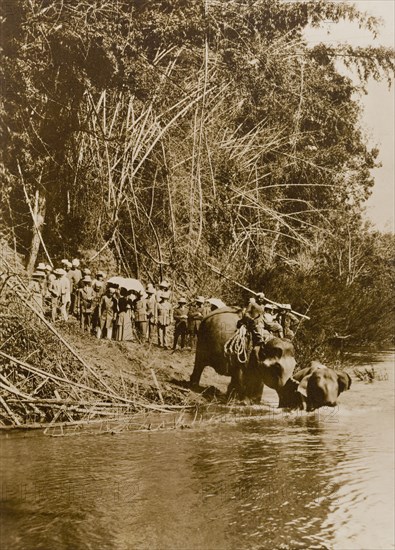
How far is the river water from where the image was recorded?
325 cm

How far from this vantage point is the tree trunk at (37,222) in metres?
4.47

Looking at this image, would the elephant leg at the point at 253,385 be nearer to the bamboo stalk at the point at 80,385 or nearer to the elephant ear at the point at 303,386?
the elephant ear at the point at 303,386

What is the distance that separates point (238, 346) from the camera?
14.7 feet

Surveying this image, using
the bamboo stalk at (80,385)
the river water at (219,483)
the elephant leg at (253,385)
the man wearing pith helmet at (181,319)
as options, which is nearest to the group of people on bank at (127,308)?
the man wearing pith helmet at (181,319)

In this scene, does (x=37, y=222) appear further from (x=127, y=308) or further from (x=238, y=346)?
(x=238, y=346)

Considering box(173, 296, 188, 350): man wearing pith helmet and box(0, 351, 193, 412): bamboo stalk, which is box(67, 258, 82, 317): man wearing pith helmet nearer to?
box(0, 351, 193, 412): bamboo stalk

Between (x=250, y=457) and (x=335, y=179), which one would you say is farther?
(x=335, y=179)

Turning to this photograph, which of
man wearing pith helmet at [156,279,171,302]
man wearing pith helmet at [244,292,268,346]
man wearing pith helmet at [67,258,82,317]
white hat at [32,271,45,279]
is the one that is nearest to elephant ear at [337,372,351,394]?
man wearing pith helmet at [244,292,268,346]

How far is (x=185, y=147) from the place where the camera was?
179 inches

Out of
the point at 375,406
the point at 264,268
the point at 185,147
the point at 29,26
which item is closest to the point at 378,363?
the point at 375,406

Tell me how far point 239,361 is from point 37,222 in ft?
5.12

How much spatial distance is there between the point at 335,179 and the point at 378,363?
3.95 ft

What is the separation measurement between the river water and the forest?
0.64 metres

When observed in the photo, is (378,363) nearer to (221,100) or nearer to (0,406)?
(221,100)
